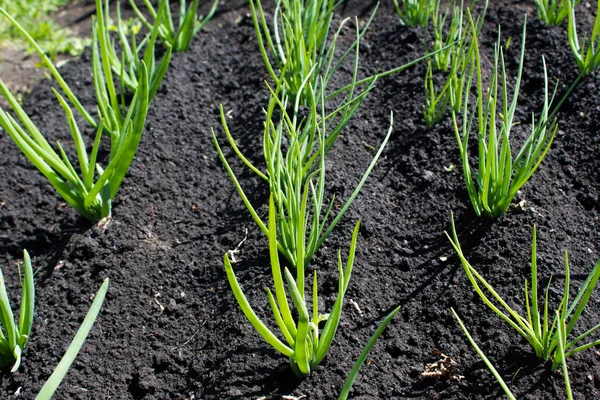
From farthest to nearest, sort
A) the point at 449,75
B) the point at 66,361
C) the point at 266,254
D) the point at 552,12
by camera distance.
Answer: the point at 552,12 < the point at 449,75 < the point at 266,254 < the point at 66,361

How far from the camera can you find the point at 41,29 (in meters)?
3.19

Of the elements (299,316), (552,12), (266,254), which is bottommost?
(266,254)

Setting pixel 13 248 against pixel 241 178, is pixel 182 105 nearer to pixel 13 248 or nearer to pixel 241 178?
pixel 241 178

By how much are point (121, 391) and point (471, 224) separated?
111cm

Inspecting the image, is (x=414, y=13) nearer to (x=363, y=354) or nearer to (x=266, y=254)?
(x=266, y=254)

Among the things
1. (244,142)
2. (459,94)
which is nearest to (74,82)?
(244,142)

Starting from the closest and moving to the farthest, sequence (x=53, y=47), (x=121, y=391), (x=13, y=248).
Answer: (x=121, y=391) → (x=13, y=248) → (x=53, y=47)

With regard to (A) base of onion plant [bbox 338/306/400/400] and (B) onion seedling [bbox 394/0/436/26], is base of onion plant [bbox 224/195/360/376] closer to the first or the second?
(A) base of onion plant [bbox 338/306/400/400]

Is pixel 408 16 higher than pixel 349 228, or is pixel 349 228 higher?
pixel 408 16

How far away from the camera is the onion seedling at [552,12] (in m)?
2.50

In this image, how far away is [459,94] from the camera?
2.02 metres

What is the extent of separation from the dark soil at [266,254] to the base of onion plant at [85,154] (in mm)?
113

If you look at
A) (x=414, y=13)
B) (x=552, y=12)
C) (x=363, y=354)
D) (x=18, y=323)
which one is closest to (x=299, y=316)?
(x=363, y=354)

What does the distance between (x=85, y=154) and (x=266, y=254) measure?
24.7 inches
